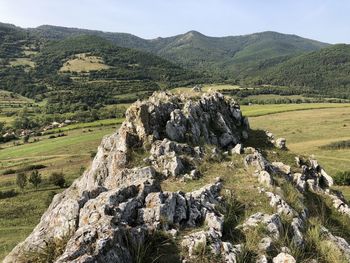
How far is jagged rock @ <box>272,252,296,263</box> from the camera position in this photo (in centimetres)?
1433

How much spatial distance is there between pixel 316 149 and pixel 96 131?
74.9 metres

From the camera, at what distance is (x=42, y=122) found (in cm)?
17412

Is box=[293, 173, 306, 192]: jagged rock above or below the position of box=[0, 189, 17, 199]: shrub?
above

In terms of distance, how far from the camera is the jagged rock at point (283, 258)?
47.0 feet

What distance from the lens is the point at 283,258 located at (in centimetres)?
1448

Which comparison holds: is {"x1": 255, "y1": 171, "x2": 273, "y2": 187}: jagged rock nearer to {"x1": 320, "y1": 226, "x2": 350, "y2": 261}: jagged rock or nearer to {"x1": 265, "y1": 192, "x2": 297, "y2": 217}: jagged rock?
{"x1": 265, "y1": 192, "x2": 297, "y2": 217}: jagged rock

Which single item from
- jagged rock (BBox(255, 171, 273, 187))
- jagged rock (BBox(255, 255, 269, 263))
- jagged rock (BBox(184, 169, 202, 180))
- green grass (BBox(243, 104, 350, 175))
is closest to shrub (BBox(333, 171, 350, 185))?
green grass (BBox(243, 104, 350, 175))

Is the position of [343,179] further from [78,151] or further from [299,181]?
[78,151]

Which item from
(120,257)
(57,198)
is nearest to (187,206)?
(120,257)

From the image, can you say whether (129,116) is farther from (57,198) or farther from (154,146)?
(57,198)

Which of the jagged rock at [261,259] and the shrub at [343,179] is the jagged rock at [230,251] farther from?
the shrub at [343,179]

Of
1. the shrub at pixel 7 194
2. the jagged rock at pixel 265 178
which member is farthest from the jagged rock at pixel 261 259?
the shrub at pixel 7 194

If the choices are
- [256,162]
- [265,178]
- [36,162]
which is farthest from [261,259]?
[36,162]

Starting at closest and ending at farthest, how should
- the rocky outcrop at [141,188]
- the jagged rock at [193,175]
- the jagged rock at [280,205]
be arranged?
the rocky outcrop at [141,188], the jagged rock at [280,205], the jagged rock at [193,175]
